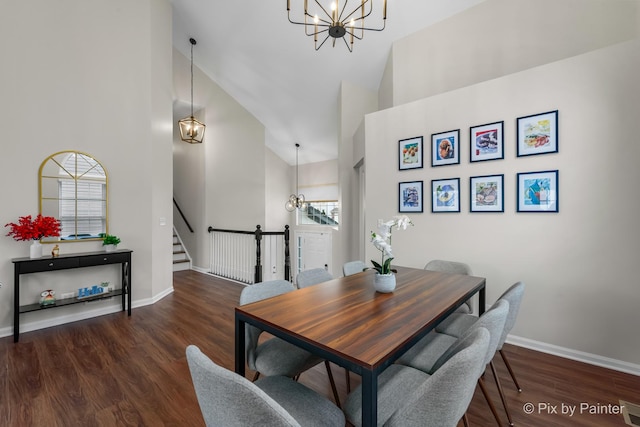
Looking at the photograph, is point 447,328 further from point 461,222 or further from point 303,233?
point 303,233

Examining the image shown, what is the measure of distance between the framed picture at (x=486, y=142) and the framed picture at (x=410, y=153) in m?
0.55

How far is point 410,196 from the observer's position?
3.30m

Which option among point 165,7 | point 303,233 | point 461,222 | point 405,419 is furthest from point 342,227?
point 165,7

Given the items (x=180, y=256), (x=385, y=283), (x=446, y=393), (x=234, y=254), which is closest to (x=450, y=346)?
(x=385, y=283)

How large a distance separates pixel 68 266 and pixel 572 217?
4.98 meters

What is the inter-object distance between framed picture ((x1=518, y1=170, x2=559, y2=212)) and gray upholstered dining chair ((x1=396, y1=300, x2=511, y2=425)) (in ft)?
5.03

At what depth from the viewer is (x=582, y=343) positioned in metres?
2.33

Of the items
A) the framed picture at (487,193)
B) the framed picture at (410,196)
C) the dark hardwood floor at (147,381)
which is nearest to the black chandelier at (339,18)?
the framed picture at (410,196)

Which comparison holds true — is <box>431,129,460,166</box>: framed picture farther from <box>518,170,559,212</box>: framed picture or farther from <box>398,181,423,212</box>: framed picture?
<box>518,170,559,212</box>: framed picture

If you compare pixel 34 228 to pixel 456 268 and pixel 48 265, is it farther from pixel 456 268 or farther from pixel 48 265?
pixel 456 268

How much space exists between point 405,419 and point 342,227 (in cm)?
410

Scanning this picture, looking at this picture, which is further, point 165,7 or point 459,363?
point 165,7

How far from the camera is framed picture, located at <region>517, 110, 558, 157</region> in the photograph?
2416 mm

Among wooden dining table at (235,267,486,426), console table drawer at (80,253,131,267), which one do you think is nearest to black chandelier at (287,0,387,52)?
wooden dining table at (235,267,486,426)
